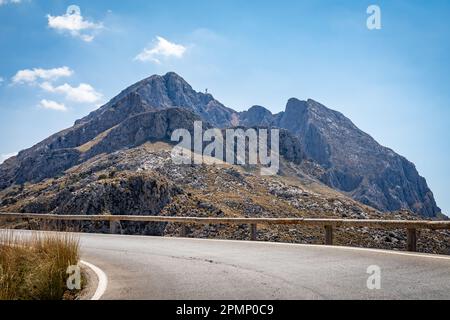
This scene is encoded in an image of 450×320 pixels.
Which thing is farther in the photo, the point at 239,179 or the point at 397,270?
the point at 239,179

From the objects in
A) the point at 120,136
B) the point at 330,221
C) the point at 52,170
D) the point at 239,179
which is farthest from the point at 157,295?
the point at 52,170

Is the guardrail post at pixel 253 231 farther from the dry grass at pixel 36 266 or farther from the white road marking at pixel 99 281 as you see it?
the dry grass at pixel 36 266

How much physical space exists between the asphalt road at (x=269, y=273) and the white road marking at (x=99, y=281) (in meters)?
0.11

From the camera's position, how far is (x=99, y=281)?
924 cm

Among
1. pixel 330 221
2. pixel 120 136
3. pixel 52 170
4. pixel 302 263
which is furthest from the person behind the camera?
pixel 52 170

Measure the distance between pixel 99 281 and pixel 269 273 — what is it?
3485 millimetres

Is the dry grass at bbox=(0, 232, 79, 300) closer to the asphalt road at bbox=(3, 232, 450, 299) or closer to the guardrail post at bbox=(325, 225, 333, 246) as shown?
the asphalt road at bbox=(3, 232, 450, 299)

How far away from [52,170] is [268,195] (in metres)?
107

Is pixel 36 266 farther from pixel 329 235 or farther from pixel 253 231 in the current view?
pixel 253 231

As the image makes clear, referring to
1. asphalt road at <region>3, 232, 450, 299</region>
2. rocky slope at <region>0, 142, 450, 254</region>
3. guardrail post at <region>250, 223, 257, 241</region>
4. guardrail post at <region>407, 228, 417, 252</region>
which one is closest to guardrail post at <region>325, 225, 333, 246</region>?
asphalt road at <region>3, 232, 450, 299</region>

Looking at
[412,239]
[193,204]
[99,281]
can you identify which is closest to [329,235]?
[412,239]

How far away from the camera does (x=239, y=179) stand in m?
118
